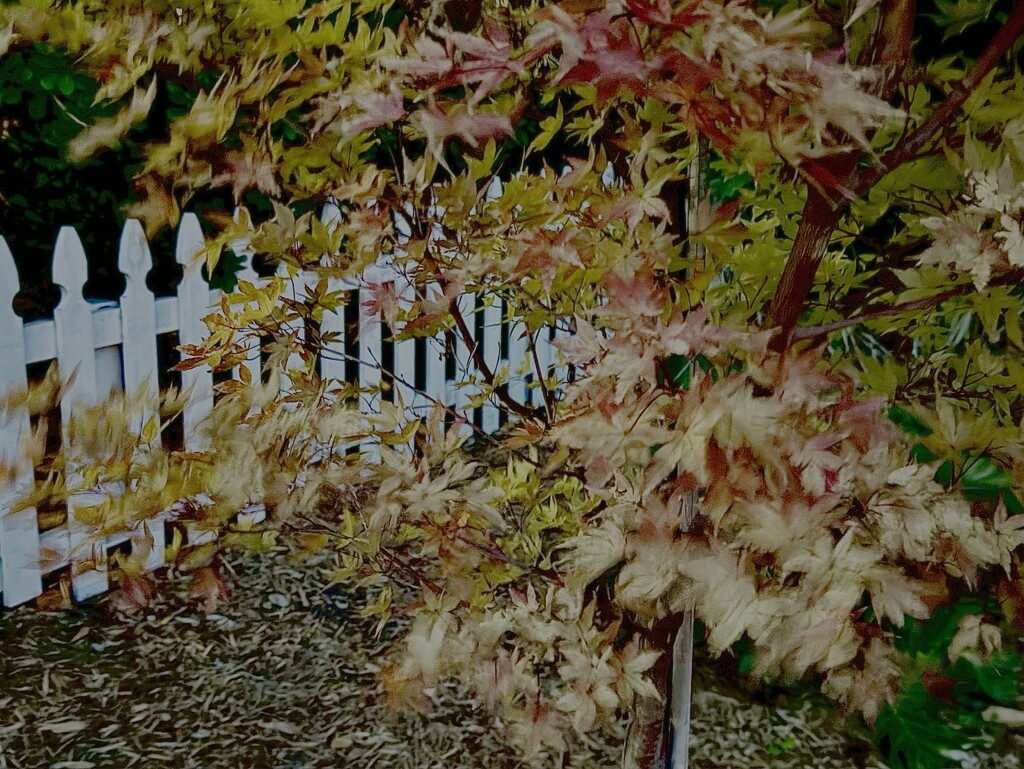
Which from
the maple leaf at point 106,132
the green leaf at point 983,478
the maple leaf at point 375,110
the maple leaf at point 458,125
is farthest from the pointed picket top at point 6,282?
the green leaf at point 983,478

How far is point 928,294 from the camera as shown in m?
1.30

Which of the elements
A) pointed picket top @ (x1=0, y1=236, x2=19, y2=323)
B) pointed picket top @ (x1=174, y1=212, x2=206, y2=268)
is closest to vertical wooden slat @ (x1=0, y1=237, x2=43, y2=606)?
pointed picket top @ (x1=0, y1=236, x2=19, y2=323)

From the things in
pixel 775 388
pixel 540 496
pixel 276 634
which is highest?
pixel 775 388

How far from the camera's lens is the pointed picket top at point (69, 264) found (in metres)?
2.52

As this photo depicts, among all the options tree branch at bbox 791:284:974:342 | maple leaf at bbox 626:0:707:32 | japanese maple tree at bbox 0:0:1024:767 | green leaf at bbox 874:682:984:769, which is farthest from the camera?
green leaf at bbox 874:682:984:769

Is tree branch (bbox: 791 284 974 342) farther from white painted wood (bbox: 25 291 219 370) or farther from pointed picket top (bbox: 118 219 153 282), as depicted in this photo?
pointed picket top (bbox: 118 219 153 282)

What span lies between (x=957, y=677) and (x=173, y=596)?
2316 millimetres

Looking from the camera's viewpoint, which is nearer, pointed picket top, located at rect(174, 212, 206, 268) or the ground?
the ground

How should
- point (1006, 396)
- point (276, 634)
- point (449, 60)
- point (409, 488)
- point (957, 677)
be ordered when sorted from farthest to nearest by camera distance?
point (276, 634) → point (957, 677) → point (1006, 396) → point (409, 488) → point (449, 60)

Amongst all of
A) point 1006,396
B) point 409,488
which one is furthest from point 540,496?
point 1006,396

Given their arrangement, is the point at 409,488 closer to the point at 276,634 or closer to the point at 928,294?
the point at 928,294

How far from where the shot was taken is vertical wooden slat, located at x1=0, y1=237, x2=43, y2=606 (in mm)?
2434

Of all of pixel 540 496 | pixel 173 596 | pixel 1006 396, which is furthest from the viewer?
pixel 173 596

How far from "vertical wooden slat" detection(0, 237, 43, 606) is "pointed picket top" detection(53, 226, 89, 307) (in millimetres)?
119
